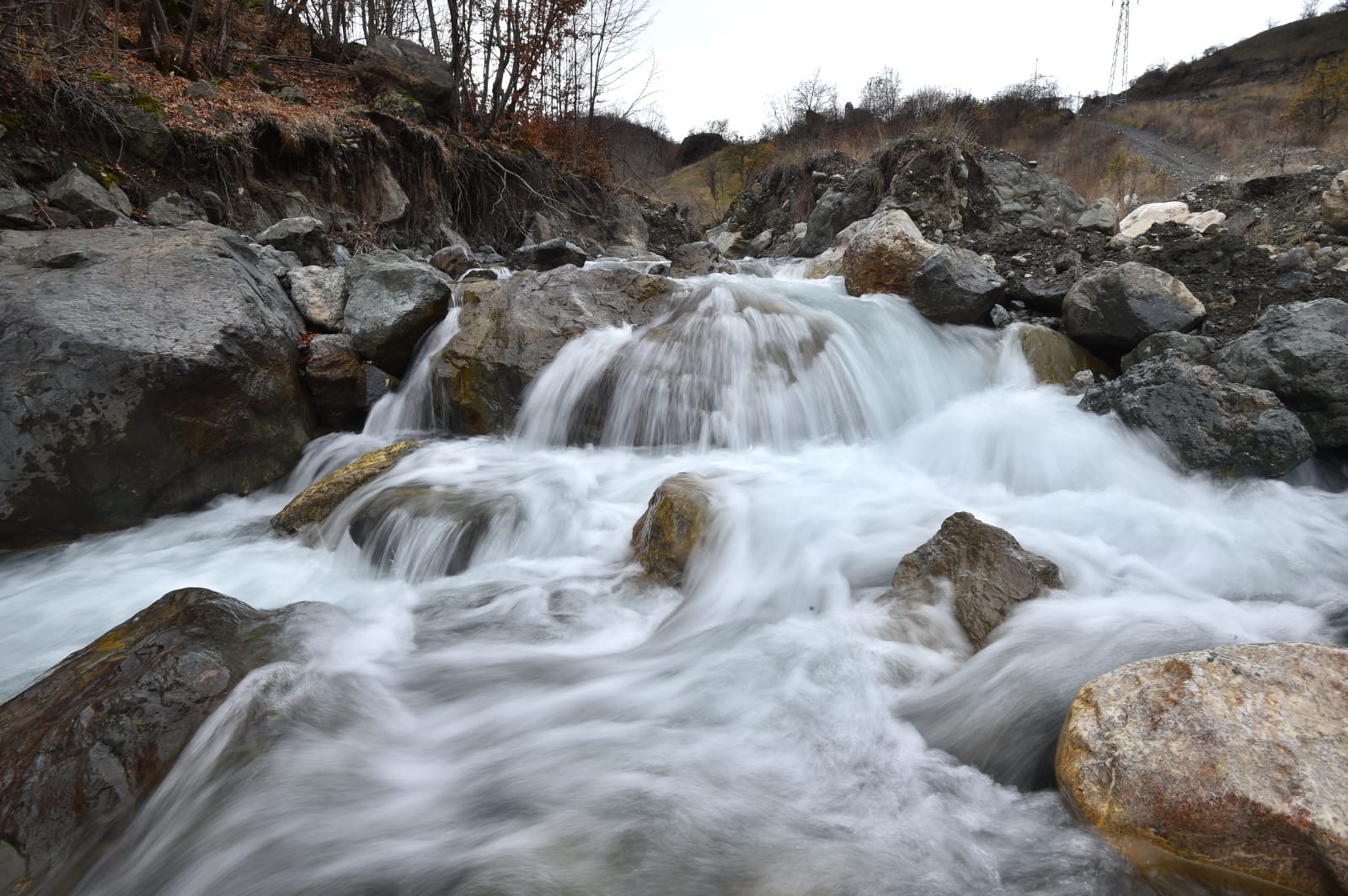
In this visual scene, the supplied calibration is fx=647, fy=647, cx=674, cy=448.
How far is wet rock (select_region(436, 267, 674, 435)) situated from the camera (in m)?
5.47

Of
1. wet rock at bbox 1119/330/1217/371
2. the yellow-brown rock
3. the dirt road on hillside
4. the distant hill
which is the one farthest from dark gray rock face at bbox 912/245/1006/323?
the distant hill

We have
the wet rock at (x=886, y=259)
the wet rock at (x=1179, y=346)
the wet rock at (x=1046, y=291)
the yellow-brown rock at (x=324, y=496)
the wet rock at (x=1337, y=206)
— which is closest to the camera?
the yellow-brown rock at (x=324, y=496)

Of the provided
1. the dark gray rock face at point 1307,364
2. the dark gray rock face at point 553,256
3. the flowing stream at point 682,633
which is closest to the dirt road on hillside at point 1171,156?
the dark gray rock face at point 1307,364

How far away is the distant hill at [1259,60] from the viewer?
30969 mm

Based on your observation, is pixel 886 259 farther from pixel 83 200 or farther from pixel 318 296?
pixel 83 200

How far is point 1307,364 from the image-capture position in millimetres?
3977

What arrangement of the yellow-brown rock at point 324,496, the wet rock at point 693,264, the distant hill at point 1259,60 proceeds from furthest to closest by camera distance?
the distant hill at point 1259,60, the wet rock at point 693,264, the yellow-brown rock at point 324,496

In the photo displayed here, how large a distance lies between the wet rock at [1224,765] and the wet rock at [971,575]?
81 centimetres

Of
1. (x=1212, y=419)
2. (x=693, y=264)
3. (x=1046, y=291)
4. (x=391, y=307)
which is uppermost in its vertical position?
(x=693, y=264)

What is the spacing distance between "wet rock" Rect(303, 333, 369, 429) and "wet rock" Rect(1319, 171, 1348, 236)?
8.82m

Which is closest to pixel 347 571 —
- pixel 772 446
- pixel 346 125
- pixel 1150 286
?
pixel 772 446

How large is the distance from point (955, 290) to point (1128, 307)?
1442mm

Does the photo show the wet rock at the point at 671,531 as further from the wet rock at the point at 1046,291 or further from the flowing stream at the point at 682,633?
the wet rock at the point at 1046,291

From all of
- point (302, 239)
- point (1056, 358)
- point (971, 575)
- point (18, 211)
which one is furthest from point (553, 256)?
point (971, 575)
